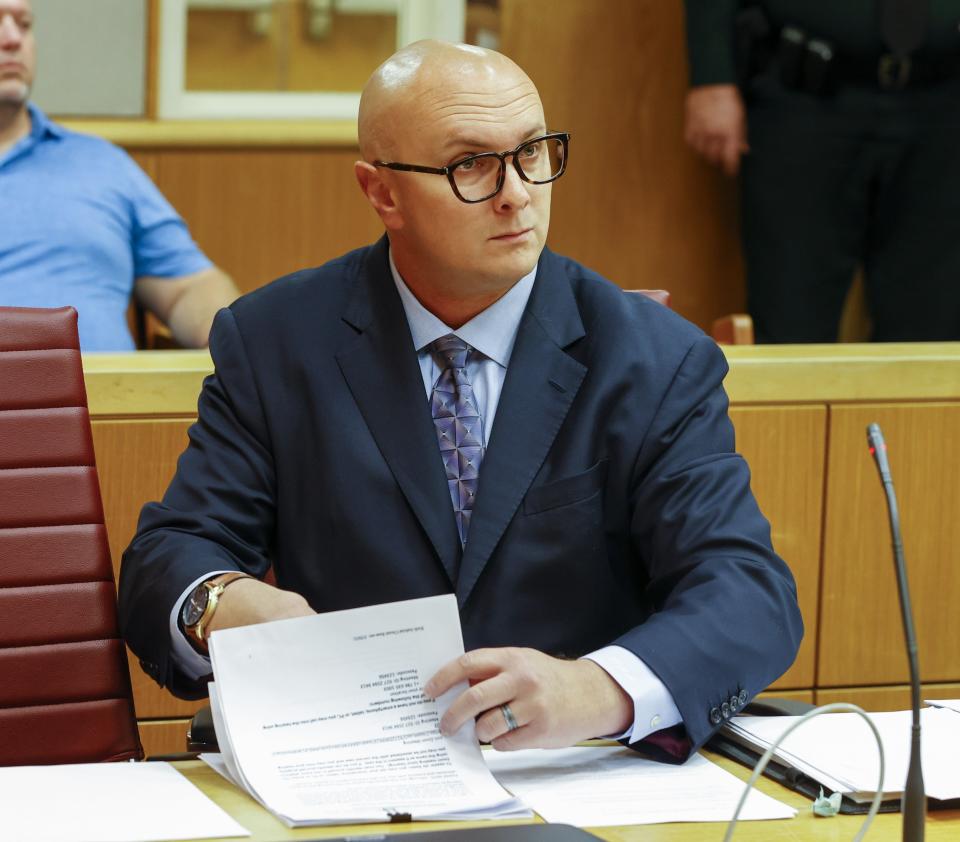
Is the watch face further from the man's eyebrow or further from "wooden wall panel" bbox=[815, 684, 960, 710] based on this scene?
"wooden wall panel" bbox=[815, 684, 960, 710]

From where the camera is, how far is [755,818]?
1.29 meters

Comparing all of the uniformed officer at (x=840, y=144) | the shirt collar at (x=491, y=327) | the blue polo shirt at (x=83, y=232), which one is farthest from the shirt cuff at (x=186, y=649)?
the uniformed officer at (x=840, y=144)

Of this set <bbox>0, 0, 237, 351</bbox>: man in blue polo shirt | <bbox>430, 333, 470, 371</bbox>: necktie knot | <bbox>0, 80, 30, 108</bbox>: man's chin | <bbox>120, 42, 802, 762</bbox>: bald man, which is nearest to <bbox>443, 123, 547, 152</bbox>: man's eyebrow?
<bbox>120, 42, 802, 762</bbox>: bald man

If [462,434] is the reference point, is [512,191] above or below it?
above

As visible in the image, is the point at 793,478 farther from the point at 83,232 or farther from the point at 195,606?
the point at 83,232

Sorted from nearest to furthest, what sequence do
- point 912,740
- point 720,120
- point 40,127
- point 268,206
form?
1. point 912,740
2. point 40,127
3. point 720,120
4. point 268,206

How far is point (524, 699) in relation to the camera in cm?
136

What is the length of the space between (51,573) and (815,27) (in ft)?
8.45

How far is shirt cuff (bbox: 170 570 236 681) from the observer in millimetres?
1586

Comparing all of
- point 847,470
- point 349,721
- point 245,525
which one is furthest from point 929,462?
point 349,721

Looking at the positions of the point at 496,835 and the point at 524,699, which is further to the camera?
the point at 524,699

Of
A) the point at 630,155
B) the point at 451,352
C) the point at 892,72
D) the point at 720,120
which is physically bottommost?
the point at 451,352

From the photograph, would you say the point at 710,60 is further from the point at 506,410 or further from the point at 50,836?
the point at 50,836

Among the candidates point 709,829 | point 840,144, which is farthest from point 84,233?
point 709,829
